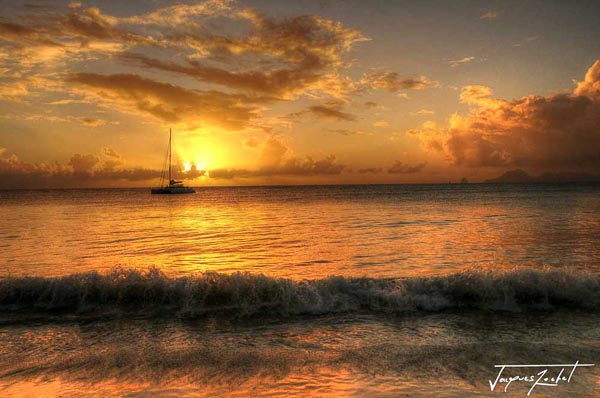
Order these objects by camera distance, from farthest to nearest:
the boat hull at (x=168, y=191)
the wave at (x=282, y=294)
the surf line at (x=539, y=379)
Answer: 1. the boat hull at (x=168, y=191)
2. the wave at (x=282, y=294)
3. the surf line at (x=539, y=379)

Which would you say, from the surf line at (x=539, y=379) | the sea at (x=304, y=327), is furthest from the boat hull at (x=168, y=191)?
the surf line at (x=539, y=379)

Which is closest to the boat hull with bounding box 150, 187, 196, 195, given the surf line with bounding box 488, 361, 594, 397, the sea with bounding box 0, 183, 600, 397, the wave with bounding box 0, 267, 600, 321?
the sea with bounding box 0, 183, 600, 397

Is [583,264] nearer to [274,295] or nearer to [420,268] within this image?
[420,268]

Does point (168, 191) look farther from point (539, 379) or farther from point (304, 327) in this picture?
point (539, 379)

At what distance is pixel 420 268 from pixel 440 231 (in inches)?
630

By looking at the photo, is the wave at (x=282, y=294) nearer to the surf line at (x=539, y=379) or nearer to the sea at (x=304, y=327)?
the sea at (x=304, y=327)

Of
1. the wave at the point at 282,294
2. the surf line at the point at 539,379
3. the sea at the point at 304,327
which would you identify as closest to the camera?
the surf line at the point at 539,379

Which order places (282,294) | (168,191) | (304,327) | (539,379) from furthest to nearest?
(168,191) < (282,294) < (304,327) < (539,379)

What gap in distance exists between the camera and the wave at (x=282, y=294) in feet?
40.9

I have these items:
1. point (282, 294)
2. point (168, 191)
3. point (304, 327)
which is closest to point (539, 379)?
point (304, 327)

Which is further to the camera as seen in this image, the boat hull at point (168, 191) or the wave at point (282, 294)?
the boat hull at point (168, 191)

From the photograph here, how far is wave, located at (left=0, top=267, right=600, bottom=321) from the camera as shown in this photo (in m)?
12.5

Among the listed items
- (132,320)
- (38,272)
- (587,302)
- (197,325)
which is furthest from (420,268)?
(38,272)

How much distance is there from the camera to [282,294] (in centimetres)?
1302
